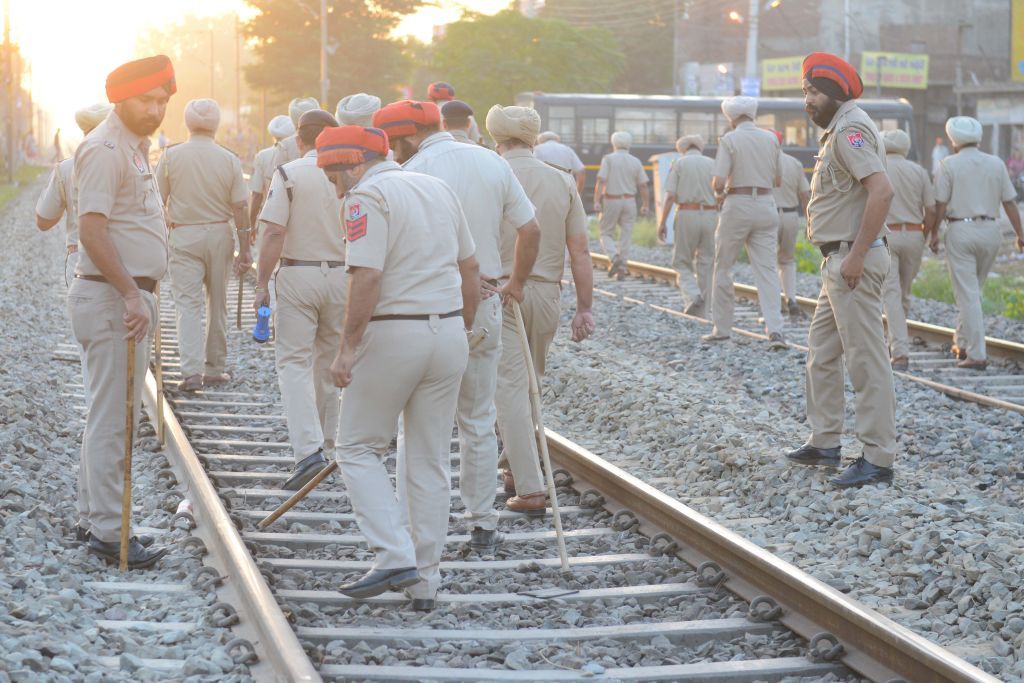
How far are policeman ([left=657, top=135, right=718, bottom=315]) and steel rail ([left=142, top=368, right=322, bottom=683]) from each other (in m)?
8.42

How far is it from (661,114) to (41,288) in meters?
24.1

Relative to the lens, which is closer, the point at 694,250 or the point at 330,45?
the point at 694,250

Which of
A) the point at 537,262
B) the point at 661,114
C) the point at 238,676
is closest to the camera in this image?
the point at 238,676

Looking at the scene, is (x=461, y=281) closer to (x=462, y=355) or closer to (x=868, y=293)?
(x=462, y=355)

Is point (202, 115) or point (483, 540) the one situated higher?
point (202, 115)

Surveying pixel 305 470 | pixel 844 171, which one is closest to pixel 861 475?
pixel 844 171

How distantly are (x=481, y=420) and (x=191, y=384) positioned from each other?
4906mm

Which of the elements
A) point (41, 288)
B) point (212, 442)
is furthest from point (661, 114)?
point (212, 442)

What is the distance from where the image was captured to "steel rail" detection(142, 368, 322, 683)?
460 cm

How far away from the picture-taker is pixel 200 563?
6129 mm

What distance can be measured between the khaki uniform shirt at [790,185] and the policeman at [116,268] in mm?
9326

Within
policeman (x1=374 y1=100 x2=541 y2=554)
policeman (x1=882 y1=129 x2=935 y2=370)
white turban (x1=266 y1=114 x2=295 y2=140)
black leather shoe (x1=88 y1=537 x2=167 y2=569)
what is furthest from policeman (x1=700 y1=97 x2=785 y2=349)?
black leather shoe (x1=88 y1=537 x2=167 y2=569)

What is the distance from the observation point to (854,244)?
7.56m

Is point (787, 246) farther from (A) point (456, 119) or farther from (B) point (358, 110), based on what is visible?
(B) point (358, 110)
